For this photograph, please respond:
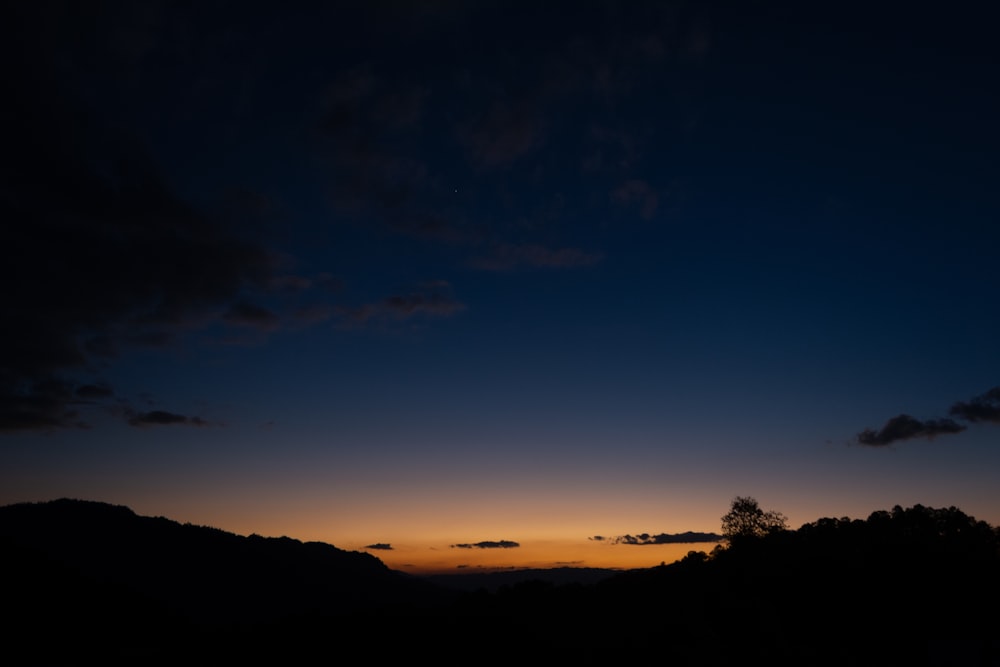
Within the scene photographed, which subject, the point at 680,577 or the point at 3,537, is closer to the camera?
the point at 680,577

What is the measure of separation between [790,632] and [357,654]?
36.7m

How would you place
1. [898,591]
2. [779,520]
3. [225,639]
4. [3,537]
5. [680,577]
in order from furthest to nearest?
1. [3,537]
2. [779,520]
3. [680,577]
4. [898,591]
5. [225,639]

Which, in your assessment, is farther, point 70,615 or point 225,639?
point 70,615

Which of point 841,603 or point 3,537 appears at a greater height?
point 3,537

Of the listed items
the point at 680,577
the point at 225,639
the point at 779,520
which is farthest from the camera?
the point at 779,520

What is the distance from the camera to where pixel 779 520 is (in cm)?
9556

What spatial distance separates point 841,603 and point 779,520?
39178 mm

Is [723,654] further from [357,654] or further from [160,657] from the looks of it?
[160,657]

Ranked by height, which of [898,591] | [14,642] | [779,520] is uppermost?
[779,520]

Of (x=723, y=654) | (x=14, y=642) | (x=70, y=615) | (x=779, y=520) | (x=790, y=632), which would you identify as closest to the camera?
(x=723, y=654)

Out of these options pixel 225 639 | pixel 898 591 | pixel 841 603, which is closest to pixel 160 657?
pixel 225 639

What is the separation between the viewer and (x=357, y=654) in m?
40.7

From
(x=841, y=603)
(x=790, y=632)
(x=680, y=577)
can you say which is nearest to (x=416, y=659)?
(x=790, y=632)

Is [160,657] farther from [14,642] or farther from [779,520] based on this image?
[779,520]
